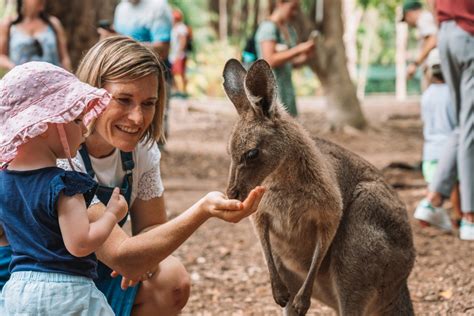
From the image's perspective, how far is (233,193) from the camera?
2.88 metres

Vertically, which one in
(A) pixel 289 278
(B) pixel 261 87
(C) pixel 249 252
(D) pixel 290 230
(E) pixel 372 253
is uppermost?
(B) pixel 261 87

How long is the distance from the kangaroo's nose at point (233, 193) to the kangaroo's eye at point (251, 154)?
14 cm

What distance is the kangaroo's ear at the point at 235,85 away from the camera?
312 cm

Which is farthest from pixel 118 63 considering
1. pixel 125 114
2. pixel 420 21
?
pixel 420 21

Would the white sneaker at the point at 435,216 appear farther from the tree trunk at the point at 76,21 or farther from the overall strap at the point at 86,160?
the tree trunk at the point at 76,21

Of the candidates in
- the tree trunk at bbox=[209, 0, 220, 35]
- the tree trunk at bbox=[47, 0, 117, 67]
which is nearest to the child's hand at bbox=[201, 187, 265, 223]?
the tree trunk at bbox=[47, 0, 117, 67]

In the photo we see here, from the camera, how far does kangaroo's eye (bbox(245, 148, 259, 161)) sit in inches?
117

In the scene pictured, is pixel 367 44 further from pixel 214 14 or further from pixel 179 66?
pixel 179 66

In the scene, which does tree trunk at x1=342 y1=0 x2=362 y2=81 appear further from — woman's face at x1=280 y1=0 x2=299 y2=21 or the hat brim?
the hat brim

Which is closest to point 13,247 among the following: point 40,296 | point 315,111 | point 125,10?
point 40,296

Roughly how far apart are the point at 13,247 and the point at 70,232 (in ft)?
0.87

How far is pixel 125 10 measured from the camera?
7352mm

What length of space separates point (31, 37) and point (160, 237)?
13.7ft

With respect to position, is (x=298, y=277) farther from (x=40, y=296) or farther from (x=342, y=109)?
(x=342, y=109)
